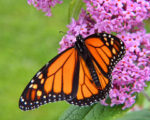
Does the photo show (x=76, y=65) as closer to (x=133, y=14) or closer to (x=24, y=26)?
(x=133, y=14)

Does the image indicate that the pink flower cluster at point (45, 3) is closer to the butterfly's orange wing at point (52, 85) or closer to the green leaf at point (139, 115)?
the butterfly's orange wing at point (52, 85)

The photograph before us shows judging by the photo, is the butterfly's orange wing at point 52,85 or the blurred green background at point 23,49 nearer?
the butterfly's orange wing at point 52,85

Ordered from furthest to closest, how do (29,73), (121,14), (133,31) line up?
(29,73) → (133,31) → (121,14)

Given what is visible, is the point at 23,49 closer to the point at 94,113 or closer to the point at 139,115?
the point at 139,115

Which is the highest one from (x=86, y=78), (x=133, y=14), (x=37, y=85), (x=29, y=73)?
(x=133, y=14)

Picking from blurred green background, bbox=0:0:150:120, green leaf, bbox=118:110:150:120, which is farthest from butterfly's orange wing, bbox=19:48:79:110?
blurred green background, bbox=0:0:150:120

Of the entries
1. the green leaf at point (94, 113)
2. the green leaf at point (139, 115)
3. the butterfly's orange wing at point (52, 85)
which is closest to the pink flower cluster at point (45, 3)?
the butterfly's orange wing at point (52, 85)

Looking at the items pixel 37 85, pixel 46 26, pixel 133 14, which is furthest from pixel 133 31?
pixel 46 26
